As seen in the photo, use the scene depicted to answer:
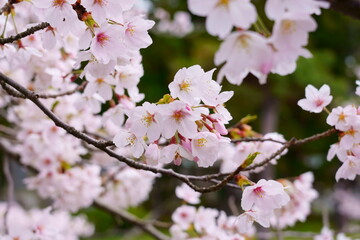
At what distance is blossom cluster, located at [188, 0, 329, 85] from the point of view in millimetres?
505

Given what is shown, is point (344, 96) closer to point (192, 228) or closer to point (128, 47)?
point (192, 228)

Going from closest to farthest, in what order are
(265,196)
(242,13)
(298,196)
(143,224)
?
(242,13), (265,196), (298,196), (143,224)

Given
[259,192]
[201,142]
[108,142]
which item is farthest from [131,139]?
[259,192]

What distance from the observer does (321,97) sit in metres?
1.00

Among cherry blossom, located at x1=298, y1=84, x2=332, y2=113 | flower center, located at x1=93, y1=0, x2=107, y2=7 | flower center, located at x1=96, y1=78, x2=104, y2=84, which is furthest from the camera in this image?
flower center, located at x1=96, y1=78, x2=104, y2=84

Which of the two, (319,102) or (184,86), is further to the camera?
(319,102)

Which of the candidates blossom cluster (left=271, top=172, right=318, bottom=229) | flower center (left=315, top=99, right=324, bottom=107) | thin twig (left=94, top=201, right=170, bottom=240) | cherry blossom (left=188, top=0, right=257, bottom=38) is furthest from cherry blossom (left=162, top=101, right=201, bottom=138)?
thin twig (left=94, top=201, right=170, bottom=240)

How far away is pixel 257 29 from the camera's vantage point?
0.57 meters

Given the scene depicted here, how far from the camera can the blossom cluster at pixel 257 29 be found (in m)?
0.50

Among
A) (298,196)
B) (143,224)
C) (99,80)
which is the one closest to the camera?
(99,80)

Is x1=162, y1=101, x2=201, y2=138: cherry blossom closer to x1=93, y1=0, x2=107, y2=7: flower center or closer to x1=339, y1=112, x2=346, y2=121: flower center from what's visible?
x1=93, y1=0, x2=107, y2=7: flower center

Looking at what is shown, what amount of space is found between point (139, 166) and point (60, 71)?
0.63 metres

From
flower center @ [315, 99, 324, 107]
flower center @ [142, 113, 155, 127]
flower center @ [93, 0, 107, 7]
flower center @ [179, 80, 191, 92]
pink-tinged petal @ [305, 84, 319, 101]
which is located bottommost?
flower center @ [142, 113, 155, 127]

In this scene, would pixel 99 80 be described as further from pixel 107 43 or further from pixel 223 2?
pixel 223 2
